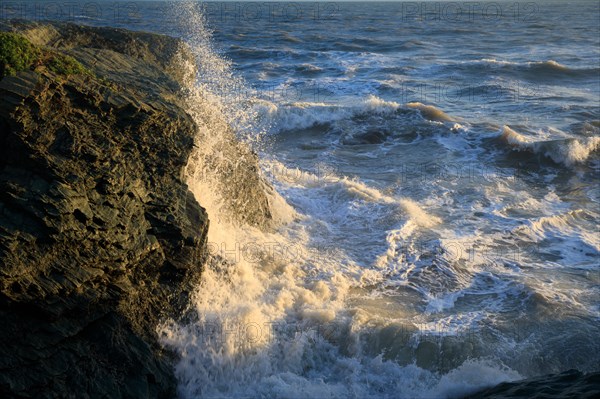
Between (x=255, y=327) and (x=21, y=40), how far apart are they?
4.11 meters

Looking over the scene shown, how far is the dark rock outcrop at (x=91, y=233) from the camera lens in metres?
5.12

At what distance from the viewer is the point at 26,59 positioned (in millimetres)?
5996

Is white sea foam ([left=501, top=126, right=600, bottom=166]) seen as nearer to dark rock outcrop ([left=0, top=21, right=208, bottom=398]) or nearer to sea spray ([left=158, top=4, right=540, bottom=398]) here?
sea spray ([left=158, top=4, right=540, bottom=398])

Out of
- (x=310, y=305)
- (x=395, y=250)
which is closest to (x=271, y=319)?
(x=310, y=305)

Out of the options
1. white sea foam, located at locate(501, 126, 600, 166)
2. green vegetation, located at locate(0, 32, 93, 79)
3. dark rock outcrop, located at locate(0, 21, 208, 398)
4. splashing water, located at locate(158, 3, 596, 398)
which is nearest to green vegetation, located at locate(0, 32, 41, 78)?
green vegetation, located at locate(0, 32, 93, 79)

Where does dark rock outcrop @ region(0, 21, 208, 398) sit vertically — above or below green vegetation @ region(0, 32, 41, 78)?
below

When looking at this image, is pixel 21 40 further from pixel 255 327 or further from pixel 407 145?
pixel 407 145

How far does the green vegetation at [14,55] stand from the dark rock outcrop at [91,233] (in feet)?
0.78

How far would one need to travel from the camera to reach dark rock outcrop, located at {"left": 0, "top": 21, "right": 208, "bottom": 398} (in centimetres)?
512

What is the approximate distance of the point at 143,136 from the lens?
6.46 m

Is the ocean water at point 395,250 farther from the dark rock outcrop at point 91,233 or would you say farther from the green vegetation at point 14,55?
the green vegetation at point 14,55

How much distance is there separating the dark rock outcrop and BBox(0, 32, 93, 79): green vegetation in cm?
20

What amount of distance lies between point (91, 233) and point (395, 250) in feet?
17.1

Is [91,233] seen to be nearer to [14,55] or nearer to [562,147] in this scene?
[14,55]
